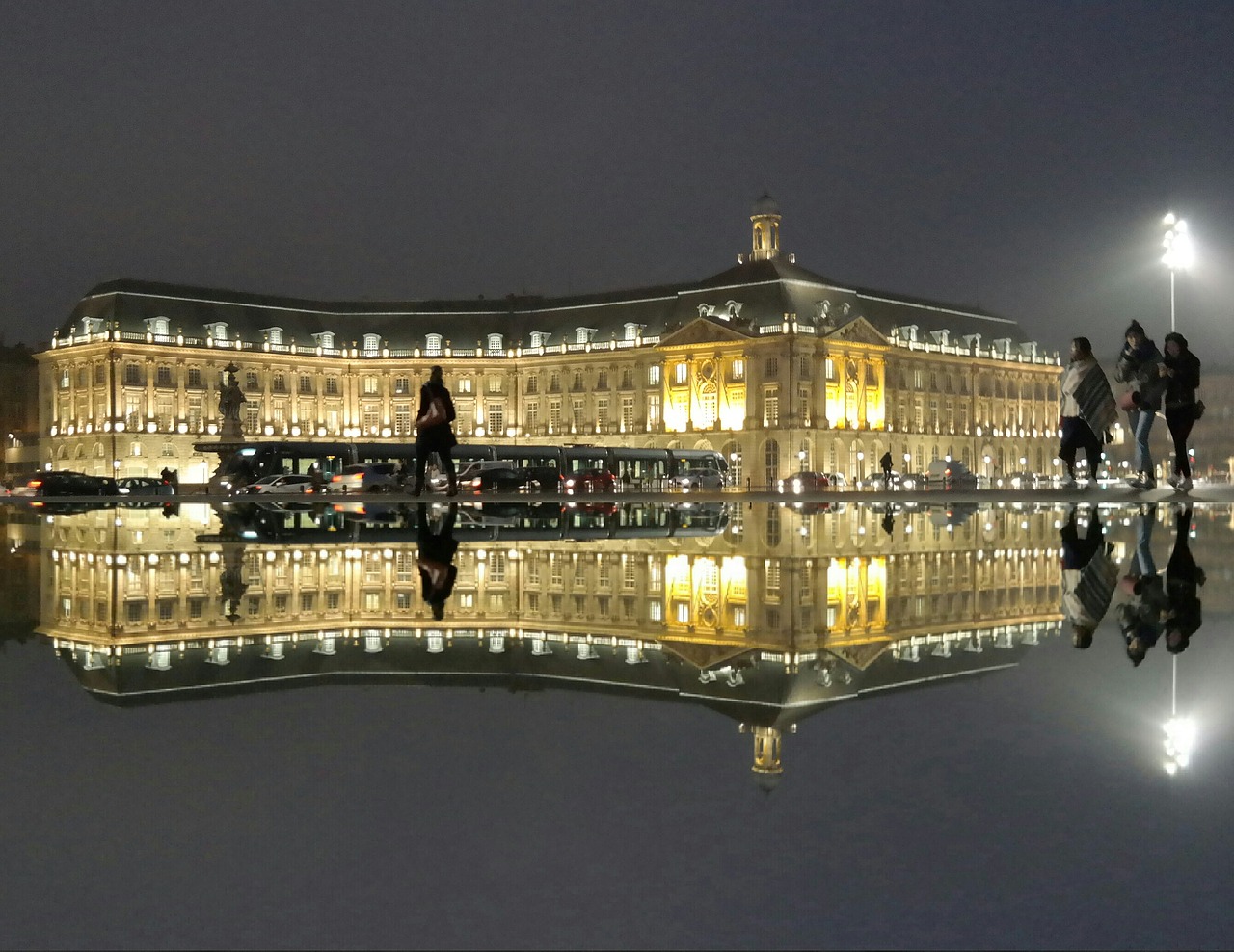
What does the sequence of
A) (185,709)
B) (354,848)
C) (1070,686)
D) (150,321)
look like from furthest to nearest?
(150,321)
(1070,686)
(185,709)
(354,848)

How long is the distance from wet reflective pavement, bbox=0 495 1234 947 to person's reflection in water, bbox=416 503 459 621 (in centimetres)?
52

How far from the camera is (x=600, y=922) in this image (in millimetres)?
2076

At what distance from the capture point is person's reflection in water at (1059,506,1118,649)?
18.3 ft

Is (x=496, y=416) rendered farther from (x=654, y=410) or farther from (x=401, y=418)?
(x=654, y=410)

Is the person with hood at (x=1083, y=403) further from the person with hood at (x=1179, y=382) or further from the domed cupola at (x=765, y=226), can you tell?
the domed cupola at (x=765, y=226)

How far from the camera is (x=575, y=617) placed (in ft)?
20.0

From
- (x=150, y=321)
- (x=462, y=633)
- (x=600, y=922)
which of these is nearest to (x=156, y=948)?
(x=600, y=922)

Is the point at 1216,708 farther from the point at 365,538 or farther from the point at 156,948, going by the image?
the point at 365,538

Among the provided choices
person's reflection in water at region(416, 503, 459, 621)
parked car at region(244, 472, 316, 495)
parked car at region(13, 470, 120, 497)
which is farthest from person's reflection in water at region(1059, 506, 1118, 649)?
parked car at region(13, 470, 120, 497)

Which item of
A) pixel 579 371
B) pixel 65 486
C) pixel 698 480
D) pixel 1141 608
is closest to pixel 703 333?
pixel 579 371

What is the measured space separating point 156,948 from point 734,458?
90.1 m

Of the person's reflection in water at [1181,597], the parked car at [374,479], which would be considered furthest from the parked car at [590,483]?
the person's reflection in water at [1181,597]

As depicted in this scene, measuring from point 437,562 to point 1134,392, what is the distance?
14.8 meters

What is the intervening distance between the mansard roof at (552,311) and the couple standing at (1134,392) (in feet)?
227
